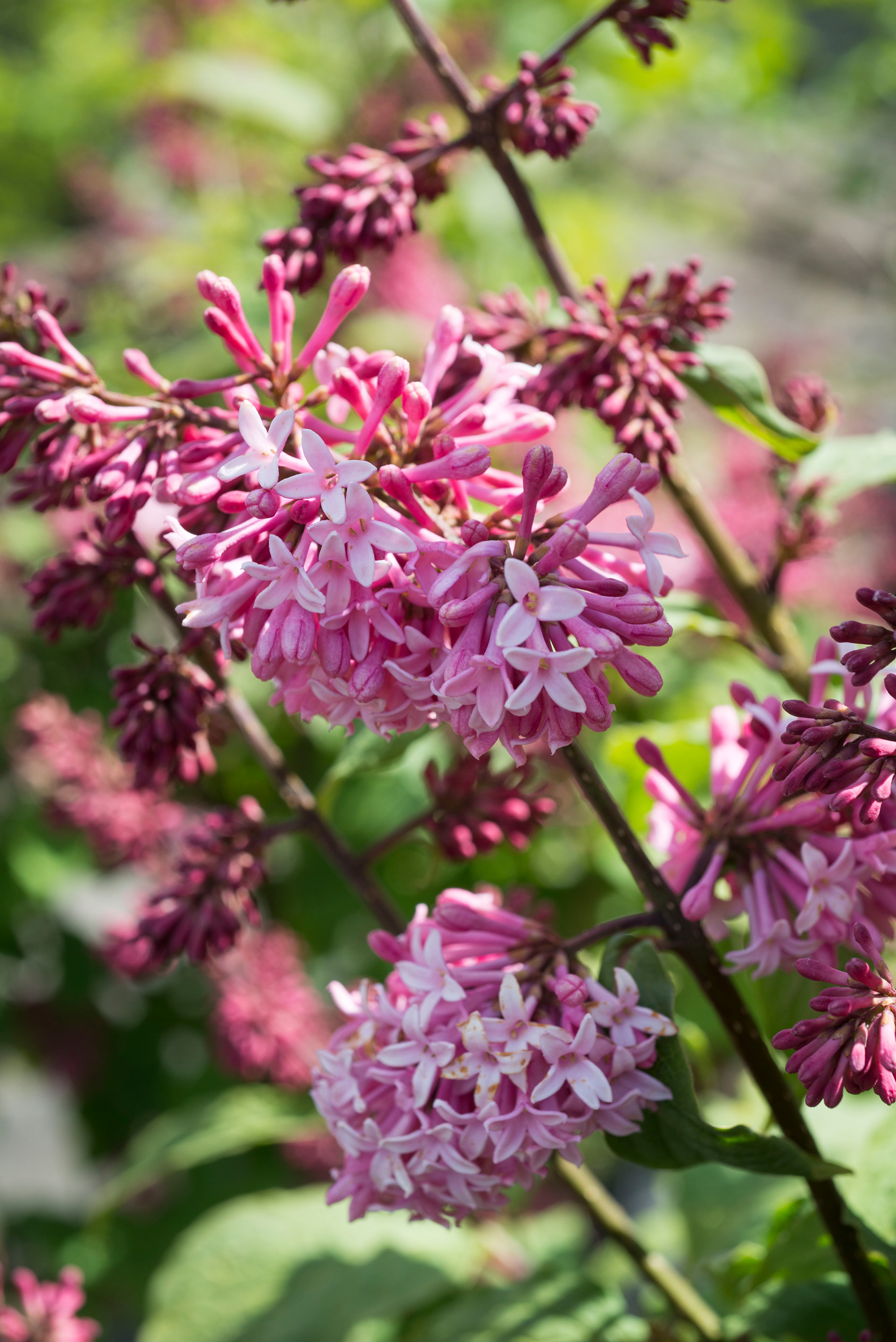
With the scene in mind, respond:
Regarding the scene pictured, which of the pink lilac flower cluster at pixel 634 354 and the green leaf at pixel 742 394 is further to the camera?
the green leaf at pixel 742 394

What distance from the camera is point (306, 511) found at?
72 cm

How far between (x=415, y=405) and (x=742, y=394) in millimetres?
477

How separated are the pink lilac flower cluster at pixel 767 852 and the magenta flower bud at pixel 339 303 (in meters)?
0.41

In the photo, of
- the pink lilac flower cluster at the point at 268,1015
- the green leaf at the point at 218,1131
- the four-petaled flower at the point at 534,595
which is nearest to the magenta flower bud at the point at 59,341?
the four-petaled flower at the point at 534,595

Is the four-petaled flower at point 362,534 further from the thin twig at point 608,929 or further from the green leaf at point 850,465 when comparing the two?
the green leaf at point 850,465

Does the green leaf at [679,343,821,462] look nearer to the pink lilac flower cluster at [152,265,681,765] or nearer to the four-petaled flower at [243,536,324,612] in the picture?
the pink lilac flower cluster at [152,265,681,765]

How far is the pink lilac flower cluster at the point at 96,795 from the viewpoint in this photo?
5.60 ft

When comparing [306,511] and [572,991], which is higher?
[306,511]

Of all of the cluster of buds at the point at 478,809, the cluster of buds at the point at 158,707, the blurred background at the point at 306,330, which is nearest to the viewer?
the cluster of buds at the point at 158,707

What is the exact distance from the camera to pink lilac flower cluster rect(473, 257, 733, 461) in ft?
3.22

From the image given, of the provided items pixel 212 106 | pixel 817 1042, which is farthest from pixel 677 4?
pixel 212 106

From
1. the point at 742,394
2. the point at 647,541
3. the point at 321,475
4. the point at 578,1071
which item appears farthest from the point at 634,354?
the point at 578,1071

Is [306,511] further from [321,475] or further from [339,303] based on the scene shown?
[339,303]

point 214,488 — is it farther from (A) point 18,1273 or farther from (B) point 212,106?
(B) point 212,106
